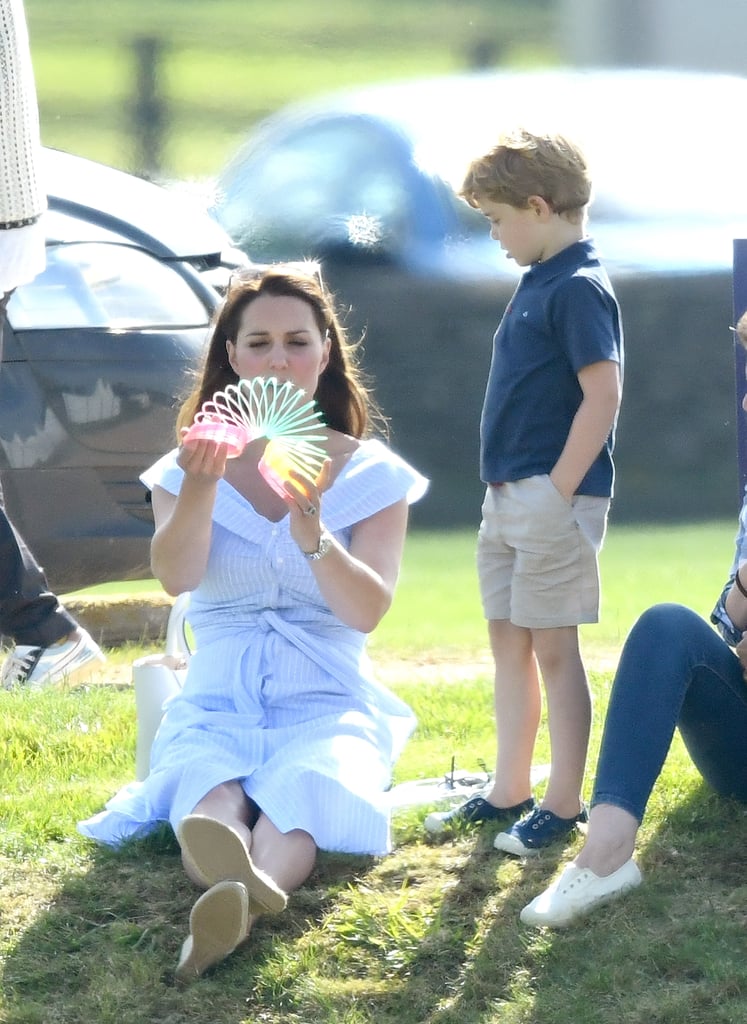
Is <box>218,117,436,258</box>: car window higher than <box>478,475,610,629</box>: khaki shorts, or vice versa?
<box>218,117,436,258</box>: car window

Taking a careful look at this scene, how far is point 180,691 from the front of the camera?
286cm

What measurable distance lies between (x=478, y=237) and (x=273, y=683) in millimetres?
4502

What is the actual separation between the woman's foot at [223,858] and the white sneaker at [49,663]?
1.88m

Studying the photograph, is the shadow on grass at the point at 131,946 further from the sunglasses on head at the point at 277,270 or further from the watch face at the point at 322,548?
the sunglasses on head at the point at 277,270

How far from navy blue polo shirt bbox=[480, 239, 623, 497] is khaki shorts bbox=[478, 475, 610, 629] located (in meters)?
0.03

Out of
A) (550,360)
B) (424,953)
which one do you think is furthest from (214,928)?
(550,360)

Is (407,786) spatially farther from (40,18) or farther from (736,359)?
(40,18)

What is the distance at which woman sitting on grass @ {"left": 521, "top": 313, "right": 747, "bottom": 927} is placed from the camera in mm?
2363

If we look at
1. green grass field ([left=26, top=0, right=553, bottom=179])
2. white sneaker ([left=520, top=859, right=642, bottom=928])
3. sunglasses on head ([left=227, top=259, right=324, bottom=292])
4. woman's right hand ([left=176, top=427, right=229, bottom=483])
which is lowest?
white sneaker ([left=520, top=859, right=642, bottom=928])

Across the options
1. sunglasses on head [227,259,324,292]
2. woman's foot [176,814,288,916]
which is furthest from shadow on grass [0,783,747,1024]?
sunglasses on head [227,259,324,292]

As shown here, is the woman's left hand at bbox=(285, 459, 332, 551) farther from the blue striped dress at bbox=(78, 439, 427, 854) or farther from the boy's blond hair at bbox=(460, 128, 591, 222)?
the boy's blond hair at bbox=(460, 128, 591, 222)

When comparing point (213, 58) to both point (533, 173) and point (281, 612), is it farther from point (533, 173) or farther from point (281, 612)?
point (281, 612)

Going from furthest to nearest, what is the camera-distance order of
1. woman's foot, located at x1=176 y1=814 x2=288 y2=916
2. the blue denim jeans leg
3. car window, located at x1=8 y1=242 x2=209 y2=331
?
car window, located at x1=8 y1=242 x2=209 y2=331 < the blue denim jeans leg < woman's foot, located at x1=176 y1=814 x2=288 y2=916

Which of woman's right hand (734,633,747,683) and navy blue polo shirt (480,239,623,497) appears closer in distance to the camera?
woman's right hand (734,633,747,683)
